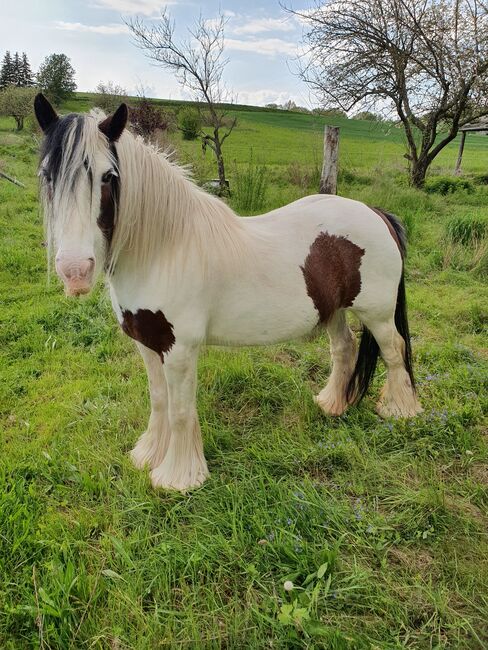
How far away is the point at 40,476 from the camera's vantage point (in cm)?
220

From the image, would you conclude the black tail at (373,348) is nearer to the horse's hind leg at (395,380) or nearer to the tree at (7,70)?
the horse's hind leg at (395,380)

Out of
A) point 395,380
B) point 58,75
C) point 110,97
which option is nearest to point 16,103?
point 58,75

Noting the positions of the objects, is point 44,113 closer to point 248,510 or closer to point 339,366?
point 248,510

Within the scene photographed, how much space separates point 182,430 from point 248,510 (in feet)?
1.64

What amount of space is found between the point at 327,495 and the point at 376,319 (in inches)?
40.0

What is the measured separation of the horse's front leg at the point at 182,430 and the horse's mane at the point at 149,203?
0.47 meters

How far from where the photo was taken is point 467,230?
550cm

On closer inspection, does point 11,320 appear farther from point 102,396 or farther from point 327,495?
point 327,495

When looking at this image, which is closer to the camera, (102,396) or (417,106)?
(102,396)

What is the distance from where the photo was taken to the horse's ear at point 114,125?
1.55 metres

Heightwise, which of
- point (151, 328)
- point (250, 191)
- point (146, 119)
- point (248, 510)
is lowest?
point (248, 510)

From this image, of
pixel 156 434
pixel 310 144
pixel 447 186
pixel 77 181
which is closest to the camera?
pixel 77 181

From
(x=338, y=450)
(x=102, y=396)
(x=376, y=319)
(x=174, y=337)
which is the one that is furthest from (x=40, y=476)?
(x=376, y=319)

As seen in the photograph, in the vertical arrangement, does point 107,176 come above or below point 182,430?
above
